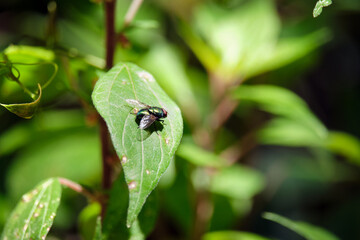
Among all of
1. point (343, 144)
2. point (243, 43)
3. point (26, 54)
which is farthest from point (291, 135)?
point (26, 54)

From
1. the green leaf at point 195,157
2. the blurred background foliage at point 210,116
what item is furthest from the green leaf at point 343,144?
the green leaf at point 195,157

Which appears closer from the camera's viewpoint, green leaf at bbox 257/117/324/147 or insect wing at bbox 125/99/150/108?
insect wing at bbox 125/99/150/108

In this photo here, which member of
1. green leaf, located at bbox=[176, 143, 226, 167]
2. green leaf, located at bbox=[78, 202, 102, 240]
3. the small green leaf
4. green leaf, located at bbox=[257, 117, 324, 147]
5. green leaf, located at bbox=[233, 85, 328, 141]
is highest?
the small green leaf

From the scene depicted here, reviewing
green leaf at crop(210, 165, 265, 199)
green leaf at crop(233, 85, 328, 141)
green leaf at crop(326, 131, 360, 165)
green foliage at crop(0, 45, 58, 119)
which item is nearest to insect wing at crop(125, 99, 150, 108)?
green foliage at crop(0, 45, 58, 119)

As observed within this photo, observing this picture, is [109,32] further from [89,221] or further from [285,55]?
[285,55]

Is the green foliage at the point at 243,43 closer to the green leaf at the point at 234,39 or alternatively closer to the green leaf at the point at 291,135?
the green leaf at the point at 234,39

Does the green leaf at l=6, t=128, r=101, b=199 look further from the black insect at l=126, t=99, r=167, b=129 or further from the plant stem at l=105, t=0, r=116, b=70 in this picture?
the black insect at l=126, t=99, r=167, b=129

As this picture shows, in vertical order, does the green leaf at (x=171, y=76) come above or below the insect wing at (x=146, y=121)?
below
